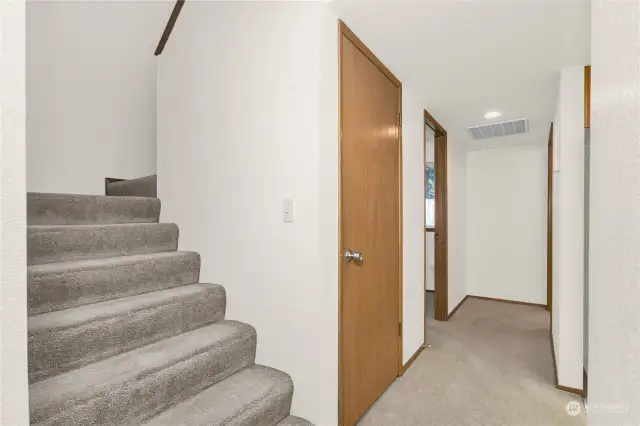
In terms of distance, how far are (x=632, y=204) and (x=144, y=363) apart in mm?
1628

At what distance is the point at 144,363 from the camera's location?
1425 millimetres

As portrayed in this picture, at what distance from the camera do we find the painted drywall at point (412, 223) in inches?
107

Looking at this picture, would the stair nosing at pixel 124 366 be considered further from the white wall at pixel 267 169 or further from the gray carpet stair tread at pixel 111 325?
the white wall at pixel 267 169

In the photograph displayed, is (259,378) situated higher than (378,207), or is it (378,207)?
(378,207)

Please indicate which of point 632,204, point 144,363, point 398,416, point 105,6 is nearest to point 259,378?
point 144,363

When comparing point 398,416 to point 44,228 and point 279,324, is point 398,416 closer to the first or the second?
point 279,324

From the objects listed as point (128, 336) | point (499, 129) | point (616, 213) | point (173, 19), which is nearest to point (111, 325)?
point (128, 336)

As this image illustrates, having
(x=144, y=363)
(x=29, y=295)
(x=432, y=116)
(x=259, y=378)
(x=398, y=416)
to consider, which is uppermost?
(x=432, y=116)

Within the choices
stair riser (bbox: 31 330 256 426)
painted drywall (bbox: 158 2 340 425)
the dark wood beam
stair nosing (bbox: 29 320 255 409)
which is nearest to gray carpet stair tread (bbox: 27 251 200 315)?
painted drywall (bbox: 158 2 340 425)

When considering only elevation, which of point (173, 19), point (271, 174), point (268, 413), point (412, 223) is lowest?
point (268, 413)

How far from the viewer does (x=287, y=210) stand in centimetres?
174

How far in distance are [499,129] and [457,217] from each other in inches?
47.2

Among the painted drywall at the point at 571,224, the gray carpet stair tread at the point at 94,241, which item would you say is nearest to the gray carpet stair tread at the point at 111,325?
the gray carpet stair tread at the point at 94,241

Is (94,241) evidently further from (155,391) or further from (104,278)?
(155,391)
